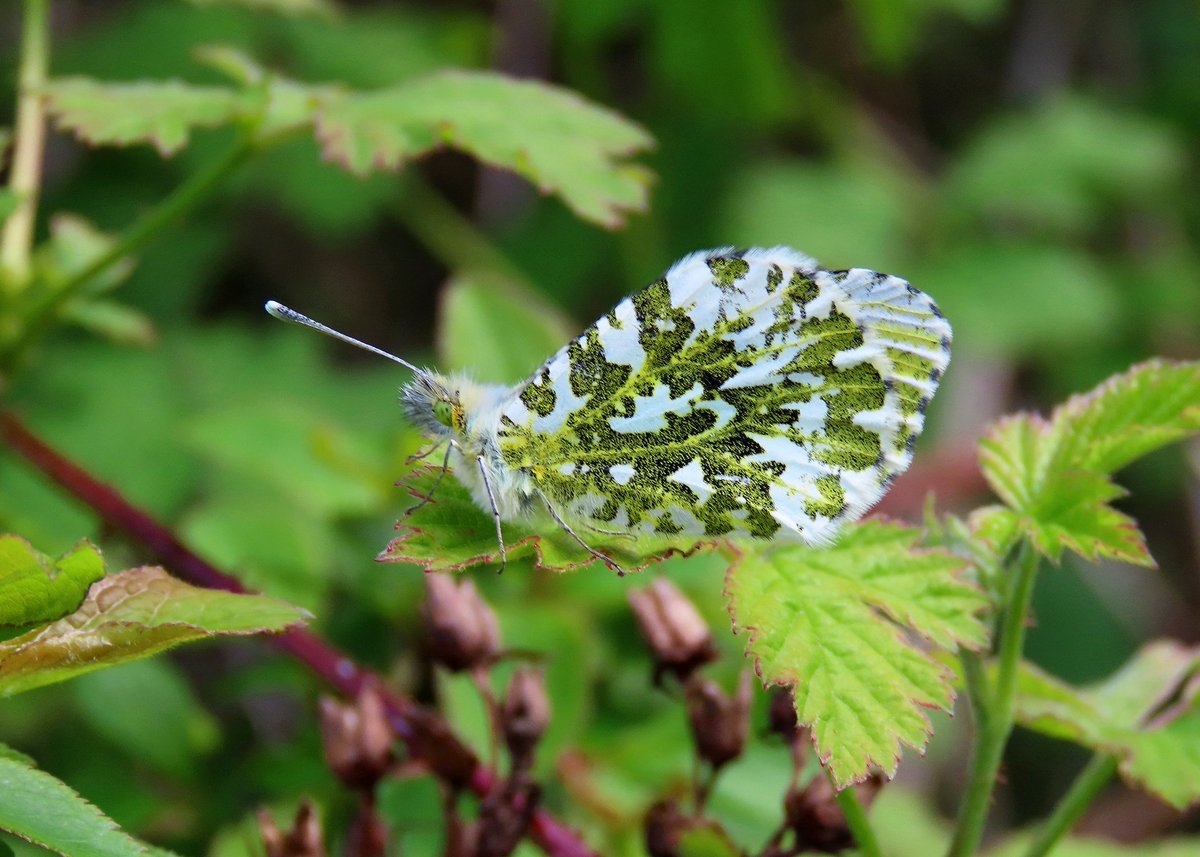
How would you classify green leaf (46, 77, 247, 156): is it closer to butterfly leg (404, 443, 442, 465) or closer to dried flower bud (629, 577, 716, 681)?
butterfly leg (404, 443, 442, 465)

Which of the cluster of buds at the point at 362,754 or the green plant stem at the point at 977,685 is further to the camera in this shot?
the cluster of buds at the point at 362,754

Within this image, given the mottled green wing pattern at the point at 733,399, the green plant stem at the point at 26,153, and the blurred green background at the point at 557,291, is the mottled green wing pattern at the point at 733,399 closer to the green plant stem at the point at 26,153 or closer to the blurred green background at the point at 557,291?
the blurred green background at the point at 557,291

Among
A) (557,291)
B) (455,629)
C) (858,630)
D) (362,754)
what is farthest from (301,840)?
(557,291)

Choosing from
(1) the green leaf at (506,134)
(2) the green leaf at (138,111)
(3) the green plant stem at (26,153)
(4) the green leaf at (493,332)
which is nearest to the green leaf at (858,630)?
(1) the green leaf at (506,134)

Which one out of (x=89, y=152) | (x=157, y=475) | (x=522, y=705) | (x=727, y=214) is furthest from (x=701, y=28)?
(x=522, y=705)

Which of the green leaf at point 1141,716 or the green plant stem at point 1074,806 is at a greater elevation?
the green leaf at point 1141,716
